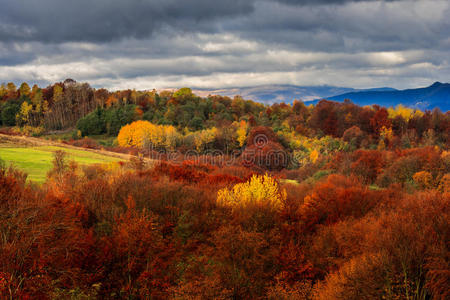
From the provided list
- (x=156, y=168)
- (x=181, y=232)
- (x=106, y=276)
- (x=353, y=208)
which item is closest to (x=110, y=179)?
(x=181, y=232)

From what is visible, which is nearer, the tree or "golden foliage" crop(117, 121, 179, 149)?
"golden foliage" crop(117, 121, 179, 149)

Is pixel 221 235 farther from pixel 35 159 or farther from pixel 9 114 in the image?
pixel 9 114

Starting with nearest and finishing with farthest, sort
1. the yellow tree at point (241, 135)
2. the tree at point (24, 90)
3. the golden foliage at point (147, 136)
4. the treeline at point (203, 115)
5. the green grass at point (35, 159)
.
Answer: the green grass at point (35, 159), the golden foliage at point (147, 136), the yellow tree at point (241, 135), the treeline at point (203, 115), the tree at point (24, 90)

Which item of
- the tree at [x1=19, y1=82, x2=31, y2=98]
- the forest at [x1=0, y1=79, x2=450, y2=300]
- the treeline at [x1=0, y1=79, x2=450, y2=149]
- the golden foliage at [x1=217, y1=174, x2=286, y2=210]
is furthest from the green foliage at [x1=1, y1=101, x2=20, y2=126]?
the golden foliage at [x1=217, y1=174, x2=286, y2=210]

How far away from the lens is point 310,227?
3406 cm

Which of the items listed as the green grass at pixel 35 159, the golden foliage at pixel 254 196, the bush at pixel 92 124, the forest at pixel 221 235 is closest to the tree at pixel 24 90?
the bush at pixel 92 124

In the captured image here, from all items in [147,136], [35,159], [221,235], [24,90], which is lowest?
[221,235]

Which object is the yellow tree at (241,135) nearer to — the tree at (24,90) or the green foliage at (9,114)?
the green foliage at (9,114)

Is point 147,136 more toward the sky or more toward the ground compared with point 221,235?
more toward the sky

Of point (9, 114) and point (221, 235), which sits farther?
point (9, 114)

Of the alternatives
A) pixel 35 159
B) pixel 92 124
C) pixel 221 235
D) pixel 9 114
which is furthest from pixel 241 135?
pixel 9 114

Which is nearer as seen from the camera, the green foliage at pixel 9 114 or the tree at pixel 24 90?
the green foliage at pixel 9 114

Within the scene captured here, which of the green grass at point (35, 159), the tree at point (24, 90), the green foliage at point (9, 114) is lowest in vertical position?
the green grass at point (35, 159)

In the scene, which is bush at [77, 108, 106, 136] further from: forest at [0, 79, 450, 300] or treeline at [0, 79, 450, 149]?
forest at [0, 79, 450, 300]
